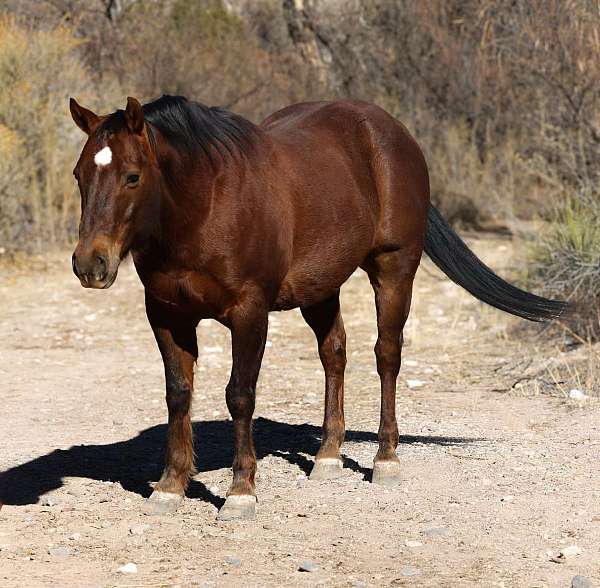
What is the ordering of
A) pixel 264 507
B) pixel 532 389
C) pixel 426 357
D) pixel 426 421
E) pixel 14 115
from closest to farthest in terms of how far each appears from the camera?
pixel 264 507
pixel 426 421
pixel 532 389
pixel 426 357
pixel 14 115

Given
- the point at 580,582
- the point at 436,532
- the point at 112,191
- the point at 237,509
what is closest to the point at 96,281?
the point at 112,191

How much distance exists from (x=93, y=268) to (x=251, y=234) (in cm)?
85

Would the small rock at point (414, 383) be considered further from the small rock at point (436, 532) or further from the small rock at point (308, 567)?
the small rock at point (308, 567)

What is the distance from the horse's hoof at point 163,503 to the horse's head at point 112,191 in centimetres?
127

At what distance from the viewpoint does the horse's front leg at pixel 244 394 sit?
481cm

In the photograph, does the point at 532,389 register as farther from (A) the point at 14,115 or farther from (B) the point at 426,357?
(A) the point at 14,115

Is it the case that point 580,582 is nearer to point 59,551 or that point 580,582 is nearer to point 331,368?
point 59,551

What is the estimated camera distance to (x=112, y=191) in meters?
4.28

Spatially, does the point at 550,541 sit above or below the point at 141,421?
above

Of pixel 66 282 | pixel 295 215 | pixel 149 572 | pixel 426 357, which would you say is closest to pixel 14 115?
pixel 66 282

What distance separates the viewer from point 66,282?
12266 mm

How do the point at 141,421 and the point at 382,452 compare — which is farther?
the point at 141,421

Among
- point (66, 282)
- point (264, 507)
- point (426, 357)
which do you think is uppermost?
point (264, 507)

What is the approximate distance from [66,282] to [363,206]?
7378 millimetres
